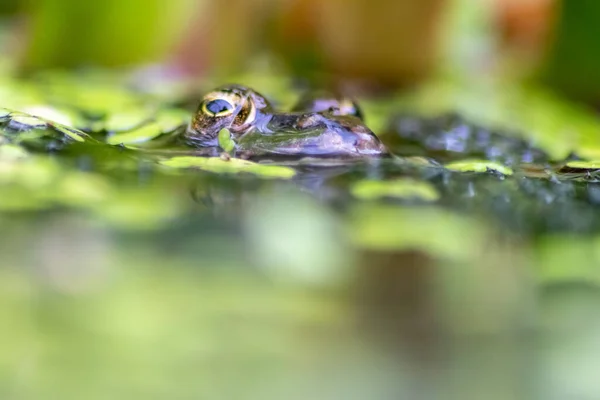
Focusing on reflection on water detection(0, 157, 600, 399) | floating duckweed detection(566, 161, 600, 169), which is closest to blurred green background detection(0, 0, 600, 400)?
reflection on water detection(0, 157, 600, 399)

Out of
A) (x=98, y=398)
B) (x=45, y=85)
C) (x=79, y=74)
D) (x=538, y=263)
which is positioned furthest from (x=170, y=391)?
(x=79, y=74)

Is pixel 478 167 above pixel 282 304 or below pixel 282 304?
above

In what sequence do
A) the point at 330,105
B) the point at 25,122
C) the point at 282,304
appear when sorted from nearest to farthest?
the point at 282,304 < the point at 25,122 < the point at 330,105

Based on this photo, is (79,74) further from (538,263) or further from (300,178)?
(538,263)

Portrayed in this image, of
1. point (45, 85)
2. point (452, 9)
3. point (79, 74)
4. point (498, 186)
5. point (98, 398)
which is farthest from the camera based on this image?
point (452, 9)

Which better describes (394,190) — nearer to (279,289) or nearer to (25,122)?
(279,289)

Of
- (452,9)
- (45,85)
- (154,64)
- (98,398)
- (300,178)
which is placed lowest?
(98,398)

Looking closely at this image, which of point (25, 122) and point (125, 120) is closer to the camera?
point (25, 122)

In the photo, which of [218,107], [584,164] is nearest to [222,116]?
[218,107]

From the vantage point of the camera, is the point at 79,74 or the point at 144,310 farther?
the point at 79,74
